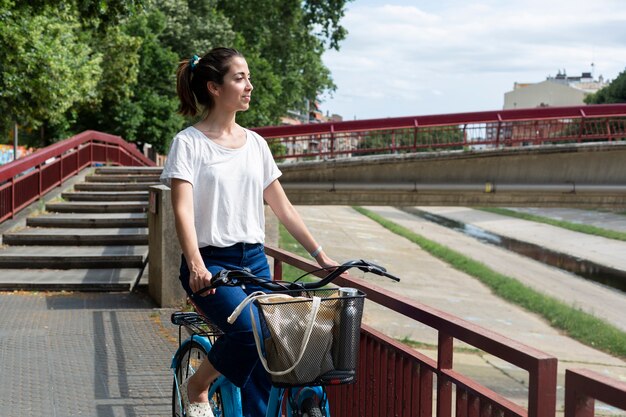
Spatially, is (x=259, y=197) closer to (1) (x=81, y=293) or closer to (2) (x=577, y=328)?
(1) (x=81, y=293)

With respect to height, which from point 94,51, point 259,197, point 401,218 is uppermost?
point 94,51

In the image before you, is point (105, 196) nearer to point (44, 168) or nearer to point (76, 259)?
point (44, 168)

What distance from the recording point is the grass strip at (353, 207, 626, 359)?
20922mm

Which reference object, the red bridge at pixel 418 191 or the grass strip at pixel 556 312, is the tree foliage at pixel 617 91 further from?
the red bridge at pixel 418 191

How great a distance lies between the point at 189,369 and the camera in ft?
13.9

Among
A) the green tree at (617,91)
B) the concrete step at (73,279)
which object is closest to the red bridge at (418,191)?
the concrete step at (73,279)

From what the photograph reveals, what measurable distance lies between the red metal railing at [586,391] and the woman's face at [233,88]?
1804mm

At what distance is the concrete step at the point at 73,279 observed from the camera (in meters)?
10.4

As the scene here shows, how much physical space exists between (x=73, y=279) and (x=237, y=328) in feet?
26.0

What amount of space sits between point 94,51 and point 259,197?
30.1 m

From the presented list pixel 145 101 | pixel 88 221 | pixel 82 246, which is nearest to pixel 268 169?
pixel 82 246

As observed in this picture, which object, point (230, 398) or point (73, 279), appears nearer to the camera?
point (230, 398)

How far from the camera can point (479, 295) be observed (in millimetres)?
27641

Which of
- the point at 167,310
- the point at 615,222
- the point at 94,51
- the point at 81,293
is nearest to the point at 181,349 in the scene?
the point at 167,310
